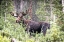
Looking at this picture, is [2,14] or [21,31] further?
[2,14]

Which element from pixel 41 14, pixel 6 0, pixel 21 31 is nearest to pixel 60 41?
pixel 21 31

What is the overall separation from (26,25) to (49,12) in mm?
4534

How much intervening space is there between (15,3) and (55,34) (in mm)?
8637

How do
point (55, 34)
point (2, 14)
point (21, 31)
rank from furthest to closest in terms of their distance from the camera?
point (2, 14)
point (21, 31)
point (55, 34)

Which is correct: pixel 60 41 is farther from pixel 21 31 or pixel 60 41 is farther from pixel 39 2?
Answer: pixel 39 2

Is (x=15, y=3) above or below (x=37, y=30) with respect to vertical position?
above

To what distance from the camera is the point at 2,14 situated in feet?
50.5

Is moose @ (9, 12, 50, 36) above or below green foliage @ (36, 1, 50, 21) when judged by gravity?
below

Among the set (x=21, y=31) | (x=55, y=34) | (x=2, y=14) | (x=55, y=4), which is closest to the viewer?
(x=55, y=34)

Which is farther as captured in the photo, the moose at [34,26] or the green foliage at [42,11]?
the green foliage at [42,11]

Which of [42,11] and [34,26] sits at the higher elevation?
[42,11]

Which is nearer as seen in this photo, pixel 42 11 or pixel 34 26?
pixel 34 26

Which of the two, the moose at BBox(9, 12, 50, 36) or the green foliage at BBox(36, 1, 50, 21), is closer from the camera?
the moose at BBox(9, 12, 50, 36)

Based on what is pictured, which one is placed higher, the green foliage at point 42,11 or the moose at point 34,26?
the green foliage at point 42,11
